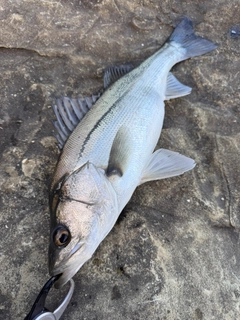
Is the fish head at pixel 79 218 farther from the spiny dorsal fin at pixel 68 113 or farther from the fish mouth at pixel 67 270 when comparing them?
the spiny dorsal fin at pixel 68 113

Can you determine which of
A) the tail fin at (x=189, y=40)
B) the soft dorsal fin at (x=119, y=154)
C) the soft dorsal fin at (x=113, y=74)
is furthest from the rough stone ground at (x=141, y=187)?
the soft dorsal fin at (x=119, y=154)

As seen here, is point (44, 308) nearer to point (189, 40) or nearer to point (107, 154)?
point (107, 154)

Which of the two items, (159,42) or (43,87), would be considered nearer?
(43,87)

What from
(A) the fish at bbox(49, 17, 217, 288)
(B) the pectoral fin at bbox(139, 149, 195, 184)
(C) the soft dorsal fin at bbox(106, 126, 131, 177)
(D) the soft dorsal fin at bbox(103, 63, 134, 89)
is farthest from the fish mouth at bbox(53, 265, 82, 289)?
(D) the soft dorsal fin at bbox(103, 63, 134, 89)

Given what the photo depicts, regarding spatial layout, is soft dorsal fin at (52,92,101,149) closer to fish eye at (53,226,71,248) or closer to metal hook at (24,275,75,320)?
fish eye at (53,226,71,248)

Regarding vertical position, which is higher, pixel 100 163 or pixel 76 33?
pixel 76 33

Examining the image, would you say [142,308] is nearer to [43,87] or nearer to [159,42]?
[43,87]

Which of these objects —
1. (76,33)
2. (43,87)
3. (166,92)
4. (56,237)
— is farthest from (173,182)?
(76,33)
